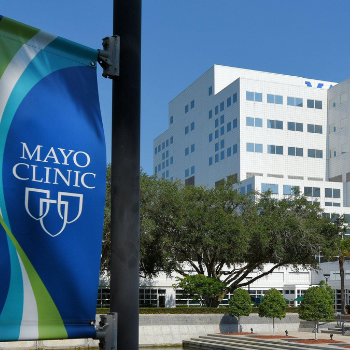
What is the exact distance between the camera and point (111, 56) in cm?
315

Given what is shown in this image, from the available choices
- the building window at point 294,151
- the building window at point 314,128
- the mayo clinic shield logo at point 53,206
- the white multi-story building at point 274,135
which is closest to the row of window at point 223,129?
the white multi-story building at point 274,135

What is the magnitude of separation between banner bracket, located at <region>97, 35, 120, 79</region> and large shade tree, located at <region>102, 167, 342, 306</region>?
119 ft

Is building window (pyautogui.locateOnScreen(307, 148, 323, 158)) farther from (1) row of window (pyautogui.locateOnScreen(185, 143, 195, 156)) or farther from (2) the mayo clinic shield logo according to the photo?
(2) the mayo clinic shield logo

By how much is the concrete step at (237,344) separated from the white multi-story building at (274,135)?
3738 cm

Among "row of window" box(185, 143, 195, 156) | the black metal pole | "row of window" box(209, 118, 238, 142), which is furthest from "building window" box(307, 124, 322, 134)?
the black metal pole

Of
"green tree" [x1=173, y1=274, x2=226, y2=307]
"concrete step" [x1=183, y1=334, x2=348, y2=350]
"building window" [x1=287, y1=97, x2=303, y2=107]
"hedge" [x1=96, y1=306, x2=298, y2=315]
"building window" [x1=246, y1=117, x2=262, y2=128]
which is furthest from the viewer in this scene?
"building window" [x1=287, y1=97, x2=303, y2=107]

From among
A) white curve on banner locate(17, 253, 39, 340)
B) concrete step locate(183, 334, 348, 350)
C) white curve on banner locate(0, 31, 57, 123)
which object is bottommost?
concrete step locate(183, 334, 348, 350)

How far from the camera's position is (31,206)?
9.19ft

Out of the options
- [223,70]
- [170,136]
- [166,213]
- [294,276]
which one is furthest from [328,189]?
[166,213]

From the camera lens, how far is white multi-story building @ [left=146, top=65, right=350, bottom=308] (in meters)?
76.6

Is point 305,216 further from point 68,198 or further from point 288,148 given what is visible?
point 68,198

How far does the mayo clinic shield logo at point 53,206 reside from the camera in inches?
110

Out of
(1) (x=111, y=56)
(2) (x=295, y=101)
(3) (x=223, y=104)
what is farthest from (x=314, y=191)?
(1) (x=111, y=56)

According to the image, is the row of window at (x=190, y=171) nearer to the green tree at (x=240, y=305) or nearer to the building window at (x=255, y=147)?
the building window at (x=255, y=147)
